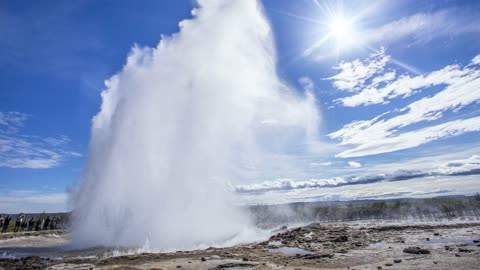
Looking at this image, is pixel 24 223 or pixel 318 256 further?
pixel 24 223

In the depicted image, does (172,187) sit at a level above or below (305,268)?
above

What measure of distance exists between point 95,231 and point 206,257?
18113mm

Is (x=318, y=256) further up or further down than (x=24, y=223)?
further down

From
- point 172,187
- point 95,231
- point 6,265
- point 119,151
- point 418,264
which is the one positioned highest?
point 119,151

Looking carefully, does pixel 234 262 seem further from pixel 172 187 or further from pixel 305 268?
pixel 172 187

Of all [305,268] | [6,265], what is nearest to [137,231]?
[6,265]

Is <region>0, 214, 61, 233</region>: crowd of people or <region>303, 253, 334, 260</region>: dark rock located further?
<region>0, 214, 61, 233</region>: crowd of people

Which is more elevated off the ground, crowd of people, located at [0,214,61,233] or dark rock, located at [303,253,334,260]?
crowd of people, located at [0,214,61,233]

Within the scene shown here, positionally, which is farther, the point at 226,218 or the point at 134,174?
the point at 226,218

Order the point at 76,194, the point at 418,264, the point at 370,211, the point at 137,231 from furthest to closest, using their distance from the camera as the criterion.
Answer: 1. the point at 370,211
2. the point at 76,194
3. the point at 137,231
4. the point at 418,264

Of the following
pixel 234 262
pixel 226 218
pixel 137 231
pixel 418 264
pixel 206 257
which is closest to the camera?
pixel 418 264

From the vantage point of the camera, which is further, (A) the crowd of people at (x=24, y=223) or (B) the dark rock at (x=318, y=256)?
(A) the crowd of people at (x=24, y=223)

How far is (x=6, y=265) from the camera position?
1689cm

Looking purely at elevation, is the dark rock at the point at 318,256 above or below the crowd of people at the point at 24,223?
below
